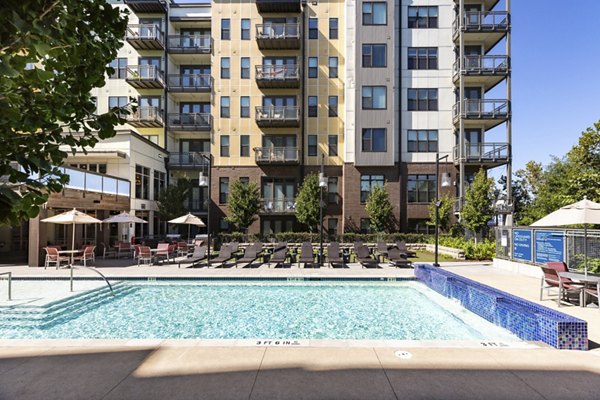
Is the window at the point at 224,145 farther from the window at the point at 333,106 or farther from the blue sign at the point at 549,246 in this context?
the blue sign at the point at 549,246

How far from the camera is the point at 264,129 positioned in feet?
91.6

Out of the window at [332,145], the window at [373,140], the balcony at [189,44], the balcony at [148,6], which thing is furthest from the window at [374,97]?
the balcony at [148,6]

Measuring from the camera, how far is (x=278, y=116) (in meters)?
26.9

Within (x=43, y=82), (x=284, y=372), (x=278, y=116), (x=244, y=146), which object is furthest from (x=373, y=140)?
(x=43, y=82)

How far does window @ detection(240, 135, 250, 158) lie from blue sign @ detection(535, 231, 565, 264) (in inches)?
826

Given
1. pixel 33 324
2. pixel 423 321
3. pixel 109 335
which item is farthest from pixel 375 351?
pixel 33 324

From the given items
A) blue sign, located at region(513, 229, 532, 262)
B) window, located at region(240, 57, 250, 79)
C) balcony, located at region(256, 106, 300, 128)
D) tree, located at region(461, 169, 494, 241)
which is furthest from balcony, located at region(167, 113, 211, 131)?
blue sign, located at region(513, 229, 532, 262)

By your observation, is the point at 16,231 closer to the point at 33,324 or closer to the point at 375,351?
the point at 33,324

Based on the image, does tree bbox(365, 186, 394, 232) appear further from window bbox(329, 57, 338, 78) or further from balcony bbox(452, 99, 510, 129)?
window bbox(329, 57, 338, 78)

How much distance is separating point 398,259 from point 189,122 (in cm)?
2222

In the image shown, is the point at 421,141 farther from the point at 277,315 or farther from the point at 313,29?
the point at 277,315

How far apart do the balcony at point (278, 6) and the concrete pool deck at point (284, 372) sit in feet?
91.4

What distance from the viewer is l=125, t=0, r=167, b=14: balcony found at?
90.8ft

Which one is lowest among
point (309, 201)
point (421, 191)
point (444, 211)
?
point (444, 211)
